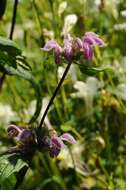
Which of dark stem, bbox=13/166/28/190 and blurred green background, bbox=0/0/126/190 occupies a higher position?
dark stem, bbox=13/166/28/190

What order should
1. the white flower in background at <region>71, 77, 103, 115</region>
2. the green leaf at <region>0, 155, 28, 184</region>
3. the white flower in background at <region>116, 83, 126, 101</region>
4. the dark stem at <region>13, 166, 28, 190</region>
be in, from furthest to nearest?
the white flower in background at <region>71, 77, 103, 115</region>, the white flower in background at <region>116, 83, 126, 101</region>, the dark stem at <region>13, 166, 28, 190</region>, the green leaf at <region>0, 155, 28, 184</region>

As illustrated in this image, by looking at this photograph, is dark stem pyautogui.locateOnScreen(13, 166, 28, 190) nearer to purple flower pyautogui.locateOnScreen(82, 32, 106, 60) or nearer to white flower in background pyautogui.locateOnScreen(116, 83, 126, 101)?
purple flower pyautogui.locateOnScreen(82, 32, 106, 60)

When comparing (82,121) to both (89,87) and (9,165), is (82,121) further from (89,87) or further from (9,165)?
(9,165)

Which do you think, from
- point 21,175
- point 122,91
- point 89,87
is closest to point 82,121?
point 89,87

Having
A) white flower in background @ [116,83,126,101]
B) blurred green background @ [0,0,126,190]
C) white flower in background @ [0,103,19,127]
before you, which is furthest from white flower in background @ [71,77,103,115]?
white flower in background @ [0,103,19,127]

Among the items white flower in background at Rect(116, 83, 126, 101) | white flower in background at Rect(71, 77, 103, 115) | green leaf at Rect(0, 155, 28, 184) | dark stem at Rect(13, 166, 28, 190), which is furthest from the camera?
white flower in background at Rect(71, 77, 103, 115)

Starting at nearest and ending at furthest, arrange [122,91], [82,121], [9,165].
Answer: [9,165] → [122,91] → [82,121]

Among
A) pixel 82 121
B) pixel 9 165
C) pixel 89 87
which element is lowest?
pixel 82 121

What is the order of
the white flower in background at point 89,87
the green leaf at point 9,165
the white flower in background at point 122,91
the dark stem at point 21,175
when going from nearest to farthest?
the green leaf at point 9,165 < the dark stem at point 21,175 < the white flower in background at point 122,91 < the white flower in background at point 89,87

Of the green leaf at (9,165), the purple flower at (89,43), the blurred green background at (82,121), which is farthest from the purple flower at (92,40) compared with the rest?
the blurred green background at (82,121)

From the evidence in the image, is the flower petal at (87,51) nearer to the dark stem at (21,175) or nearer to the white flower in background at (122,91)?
the dark stem at (21,175)
